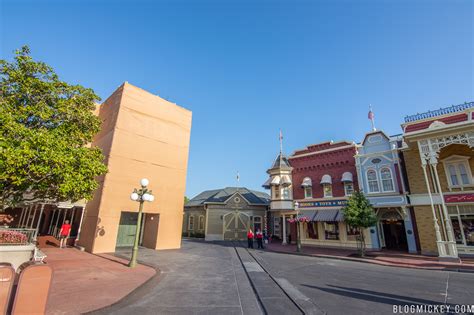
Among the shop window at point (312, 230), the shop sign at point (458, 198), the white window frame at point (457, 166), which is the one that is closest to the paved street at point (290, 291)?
the shop sign at point (458, 198)

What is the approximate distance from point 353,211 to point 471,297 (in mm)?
10006

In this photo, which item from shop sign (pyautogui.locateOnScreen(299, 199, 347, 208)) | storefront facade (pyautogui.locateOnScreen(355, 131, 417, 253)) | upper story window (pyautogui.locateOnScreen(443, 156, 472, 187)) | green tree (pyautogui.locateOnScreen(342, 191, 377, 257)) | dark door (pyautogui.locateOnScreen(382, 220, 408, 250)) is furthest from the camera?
shop sign (pyautogui.locateOnScreen(299, 199, 347, 208))

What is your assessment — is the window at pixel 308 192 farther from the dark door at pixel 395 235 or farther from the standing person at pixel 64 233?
the standing person at pixel 64 233

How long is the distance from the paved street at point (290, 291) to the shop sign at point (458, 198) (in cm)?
836

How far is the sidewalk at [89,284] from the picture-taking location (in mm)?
5590

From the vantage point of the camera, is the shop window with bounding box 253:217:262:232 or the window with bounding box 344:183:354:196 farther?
the shop window with bounding box 253:217:262:232

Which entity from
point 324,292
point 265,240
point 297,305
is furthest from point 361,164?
point 297,305

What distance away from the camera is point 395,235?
789 inches

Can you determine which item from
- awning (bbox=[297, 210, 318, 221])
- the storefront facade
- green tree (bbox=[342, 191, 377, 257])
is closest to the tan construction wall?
awning (bbox=[297, 210, 318, 221])

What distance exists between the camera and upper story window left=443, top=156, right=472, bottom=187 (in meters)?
16.4

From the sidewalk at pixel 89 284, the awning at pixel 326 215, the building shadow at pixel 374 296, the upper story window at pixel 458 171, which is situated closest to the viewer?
the sidewalk at pixel 89 284

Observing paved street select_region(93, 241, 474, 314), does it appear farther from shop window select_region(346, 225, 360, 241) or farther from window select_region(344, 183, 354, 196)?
window select_region(344, 183, 354, 196)

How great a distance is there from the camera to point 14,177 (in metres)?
7.54

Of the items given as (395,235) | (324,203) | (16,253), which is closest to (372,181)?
(324,203)
